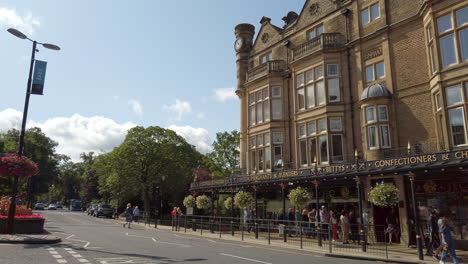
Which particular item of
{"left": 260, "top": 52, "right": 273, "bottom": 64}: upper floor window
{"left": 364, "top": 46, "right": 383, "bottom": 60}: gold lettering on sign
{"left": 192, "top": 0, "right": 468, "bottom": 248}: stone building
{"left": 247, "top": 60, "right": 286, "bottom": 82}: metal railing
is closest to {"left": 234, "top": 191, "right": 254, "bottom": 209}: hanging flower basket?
{"left": 192, "top": 0, "right": 468, "bottom": 248}: stone building

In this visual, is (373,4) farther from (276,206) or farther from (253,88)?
(276,206)

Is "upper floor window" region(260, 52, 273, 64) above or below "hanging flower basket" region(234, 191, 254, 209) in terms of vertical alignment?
above

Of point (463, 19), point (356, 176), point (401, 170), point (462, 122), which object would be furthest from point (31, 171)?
point (463, 19)

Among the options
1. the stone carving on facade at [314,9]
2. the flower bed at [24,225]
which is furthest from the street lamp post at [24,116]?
the stone carving on facade at [314,9]

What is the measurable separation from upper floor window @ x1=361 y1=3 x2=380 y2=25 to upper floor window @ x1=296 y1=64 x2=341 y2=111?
323 centimetres

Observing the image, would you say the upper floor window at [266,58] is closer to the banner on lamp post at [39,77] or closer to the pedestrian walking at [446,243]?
the banner on lamp post at [39,77]

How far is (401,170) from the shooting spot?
15086 mm

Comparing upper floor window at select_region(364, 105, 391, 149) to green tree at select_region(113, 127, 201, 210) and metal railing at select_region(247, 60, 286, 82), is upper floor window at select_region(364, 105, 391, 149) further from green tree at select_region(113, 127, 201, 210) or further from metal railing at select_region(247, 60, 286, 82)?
green tree at select_region(113, 127, 201, 210)

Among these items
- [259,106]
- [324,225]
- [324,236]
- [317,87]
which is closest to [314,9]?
[317,87]

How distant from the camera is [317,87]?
78.2 feet

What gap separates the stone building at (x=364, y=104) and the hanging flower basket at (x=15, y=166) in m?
12.6

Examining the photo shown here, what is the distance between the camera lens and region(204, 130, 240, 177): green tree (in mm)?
51281

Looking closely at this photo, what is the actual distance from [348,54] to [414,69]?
4558 millimetres

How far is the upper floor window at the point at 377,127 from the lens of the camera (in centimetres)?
1991
